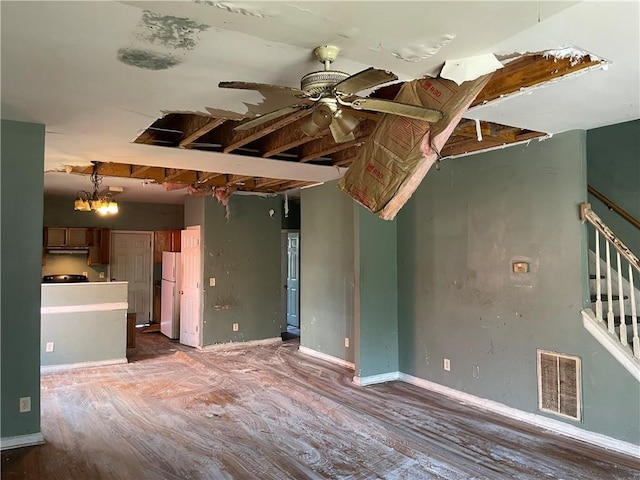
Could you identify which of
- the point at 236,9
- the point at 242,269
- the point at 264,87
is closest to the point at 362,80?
the point at 264,87

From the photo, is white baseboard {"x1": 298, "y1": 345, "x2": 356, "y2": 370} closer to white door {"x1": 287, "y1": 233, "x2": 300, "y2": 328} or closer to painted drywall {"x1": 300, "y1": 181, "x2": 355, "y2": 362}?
painted drywall {"x1": 300, "y1": 181, "x2": 355, "y2": 362}

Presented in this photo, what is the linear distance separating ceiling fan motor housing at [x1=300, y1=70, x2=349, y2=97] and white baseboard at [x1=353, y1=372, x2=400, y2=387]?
3725 millimetres

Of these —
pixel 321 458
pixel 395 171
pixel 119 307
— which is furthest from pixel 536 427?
pixel 119 307

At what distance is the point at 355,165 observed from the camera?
8.98 feet

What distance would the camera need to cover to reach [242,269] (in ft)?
23.5

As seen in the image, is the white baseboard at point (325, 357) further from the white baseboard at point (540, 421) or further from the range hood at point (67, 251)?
the range hood at point (67, 251)

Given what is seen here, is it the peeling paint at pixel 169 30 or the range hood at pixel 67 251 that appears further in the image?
the range hood at pixel 67 251

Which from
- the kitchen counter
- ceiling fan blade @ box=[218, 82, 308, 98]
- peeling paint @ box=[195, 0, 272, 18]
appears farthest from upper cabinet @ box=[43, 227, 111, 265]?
peeling paint @ box=[195, 0, 272, 18]

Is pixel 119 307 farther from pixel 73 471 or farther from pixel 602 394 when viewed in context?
pixel 602 394

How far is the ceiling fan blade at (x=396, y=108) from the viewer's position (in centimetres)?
196

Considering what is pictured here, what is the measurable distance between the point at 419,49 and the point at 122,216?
25.8 feet

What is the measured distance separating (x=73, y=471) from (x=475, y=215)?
3899mm

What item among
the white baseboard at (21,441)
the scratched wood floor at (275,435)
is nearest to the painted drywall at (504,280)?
the scratched wood floor at (275,435)

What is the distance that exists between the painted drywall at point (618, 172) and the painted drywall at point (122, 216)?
752 cm
